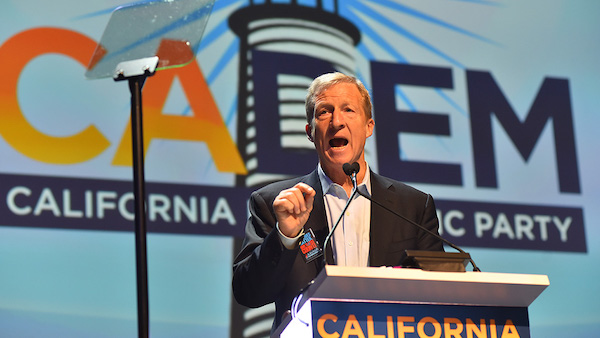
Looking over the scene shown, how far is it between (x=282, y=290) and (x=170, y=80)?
72.5 inches

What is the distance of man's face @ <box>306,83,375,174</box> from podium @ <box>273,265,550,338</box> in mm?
696

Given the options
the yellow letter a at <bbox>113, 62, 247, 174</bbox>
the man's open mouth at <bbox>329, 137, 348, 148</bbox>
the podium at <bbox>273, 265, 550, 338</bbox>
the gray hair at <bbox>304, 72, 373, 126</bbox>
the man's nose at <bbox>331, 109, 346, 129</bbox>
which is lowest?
the podium at <bbox>273, 265, 550, 338</bbox>

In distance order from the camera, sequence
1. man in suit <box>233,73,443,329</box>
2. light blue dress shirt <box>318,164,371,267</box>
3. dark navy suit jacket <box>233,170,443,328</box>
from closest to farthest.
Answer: dark navy suit jacket <box>233,170,443,328</box> < man in suit <box>233,73,443,329</box> < light blue dress shirt <box>318,164,371,267</box>

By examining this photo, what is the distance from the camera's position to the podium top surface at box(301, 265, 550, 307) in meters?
1.62

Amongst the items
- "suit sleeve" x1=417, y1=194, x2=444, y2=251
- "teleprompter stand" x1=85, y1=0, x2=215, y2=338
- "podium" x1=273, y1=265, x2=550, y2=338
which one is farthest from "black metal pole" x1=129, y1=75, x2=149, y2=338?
"suit sleeve" x1=417, y1=194, x2=444, y2=251

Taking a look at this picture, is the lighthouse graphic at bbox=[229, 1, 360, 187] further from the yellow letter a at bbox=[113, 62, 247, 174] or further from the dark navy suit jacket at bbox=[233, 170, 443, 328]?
the dark navy suit jacket at bbox=[233, 170, 443, 328]

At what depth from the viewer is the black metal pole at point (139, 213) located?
169cm

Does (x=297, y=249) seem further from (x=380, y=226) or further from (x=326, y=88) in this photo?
(x=326, y=88)

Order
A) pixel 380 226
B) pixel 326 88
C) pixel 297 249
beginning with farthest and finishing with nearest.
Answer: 1. pixel 326 88
2. pixel 380 226
3. pixel 297 249

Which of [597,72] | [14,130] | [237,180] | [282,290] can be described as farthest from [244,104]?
[597,72]

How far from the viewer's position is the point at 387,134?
4.11 meters

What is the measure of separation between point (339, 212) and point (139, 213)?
0.80m

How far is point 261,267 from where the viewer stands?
1.99m

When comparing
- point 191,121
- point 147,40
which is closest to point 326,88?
point 147,40
